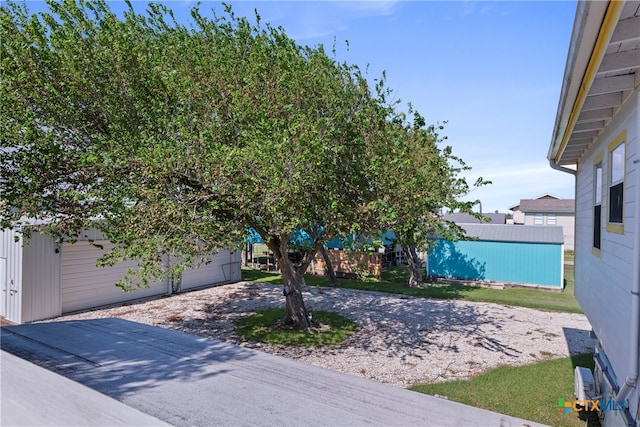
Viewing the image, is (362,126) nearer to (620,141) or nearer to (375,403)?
(620,141)

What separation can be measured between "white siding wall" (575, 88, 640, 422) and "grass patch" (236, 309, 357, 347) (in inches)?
257

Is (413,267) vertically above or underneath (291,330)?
above

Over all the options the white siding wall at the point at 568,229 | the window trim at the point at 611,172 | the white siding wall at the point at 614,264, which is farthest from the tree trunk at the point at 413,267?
the white siding wall at the point at 568,229

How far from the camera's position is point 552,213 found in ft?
124

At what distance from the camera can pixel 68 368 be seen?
168 inches

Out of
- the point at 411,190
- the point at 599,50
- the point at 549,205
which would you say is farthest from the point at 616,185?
the point at 549,205

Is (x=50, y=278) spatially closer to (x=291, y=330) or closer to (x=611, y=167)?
(x=291, y=330)

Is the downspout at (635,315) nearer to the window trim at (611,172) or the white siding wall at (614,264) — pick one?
the white siding wall at (614,264)

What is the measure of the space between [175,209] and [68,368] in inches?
151

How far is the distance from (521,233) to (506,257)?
1434 millimetres

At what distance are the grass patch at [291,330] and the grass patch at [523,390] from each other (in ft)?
12.6

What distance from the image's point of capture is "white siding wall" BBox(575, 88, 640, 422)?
12.8 ft

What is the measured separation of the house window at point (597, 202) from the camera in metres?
6.13

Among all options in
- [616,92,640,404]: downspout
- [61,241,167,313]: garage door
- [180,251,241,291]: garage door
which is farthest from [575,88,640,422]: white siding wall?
[180,251,241,291]: garage door
